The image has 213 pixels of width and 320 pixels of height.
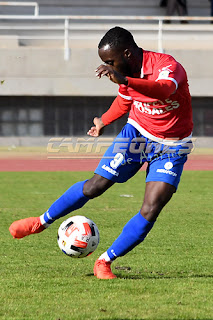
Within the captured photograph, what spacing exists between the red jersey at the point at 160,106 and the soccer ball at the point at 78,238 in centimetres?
105

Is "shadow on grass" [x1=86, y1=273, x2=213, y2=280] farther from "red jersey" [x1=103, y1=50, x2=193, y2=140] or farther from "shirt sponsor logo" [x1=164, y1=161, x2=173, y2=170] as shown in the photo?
"red jersey" [x1=103, y1=50, x2=193, y2=140]

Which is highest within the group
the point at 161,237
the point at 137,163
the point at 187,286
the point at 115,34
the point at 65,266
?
the point at 115,34

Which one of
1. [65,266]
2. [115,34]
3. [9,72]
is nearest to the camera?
[115,34]

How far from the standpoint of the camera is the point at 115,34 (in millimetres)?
5434

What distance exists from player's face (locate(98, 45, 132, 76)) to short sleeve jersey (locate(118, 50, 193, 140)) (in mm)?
215

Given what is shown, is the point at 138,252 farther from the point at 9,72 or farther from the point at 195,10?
the point at 195,10

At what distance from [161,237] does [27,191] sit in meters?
5.39

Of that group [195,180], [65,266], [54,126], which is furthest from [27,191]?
[54,126]

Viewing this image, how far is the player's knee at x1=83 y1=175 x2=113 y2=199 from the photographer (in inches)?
236

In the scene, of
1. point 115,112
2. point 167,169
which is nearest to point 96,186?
point 167,169

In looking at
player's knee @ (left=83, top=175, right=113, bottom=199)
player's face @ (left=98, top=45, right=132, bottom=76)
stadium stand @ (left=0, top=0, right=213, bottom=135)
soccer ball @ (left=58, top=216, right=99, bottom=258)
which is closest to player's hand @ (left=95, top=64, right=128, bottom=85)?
player's face @ (left=98, top=45, right=132, bottom=76)

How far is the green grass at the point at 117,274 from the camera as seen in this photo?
4.73m

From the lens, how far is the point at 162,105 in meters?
5.77

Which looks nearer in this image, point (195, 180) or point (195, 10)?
point (195, 180)
